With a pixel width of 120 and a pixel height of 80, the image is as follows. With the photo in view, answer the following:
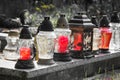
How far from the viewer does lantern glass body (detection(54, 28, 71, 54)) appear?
4254 mm

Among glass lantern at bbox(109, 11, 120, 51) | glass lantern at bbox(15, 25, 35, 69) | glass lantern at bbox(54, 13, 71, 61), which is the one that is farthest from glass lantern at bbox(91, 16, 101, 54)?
glass lantern at bbox(15, 25, 35, 69)

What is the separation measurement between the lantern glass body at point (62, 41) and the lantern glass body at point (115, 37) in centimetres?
112

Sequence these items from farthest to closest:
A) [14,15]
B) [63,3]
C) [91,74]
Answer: [63,3]
[14,15]
[91,74]

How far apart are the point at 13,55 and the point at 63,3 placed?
345 inches

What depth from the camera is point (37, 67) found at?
3.92m

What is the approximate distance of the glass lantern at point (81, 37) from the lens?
438cm

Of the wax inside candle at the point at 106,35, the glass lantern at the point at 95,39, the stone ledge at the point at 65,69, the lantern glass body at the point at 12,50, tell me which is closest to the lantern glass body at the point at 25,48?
the stone ledge at the point at 65,69

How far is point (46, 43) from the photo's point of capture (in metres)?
4.05

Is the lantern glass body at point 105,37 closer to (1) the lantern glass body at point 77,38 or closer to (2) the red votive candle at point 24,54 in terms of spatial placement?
(1) the lantern glass body at point 77,38

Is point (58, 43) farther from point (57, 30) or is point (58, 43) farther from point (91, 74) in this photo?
point (91, 74)

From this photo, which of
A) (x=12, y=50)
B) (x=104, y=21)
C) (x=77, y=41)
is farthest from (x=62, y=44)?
(x=104, y=21)

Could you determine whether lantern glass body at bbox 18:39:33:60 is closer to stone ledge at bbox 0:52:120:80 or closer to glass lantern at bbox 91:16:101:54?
stone ledge at bbox 0:52:120:80

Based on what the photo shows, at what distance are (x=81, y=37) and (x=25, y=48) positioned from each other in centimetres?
72

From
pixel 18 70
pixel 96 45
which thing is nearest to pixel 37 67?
pixel 18 70
